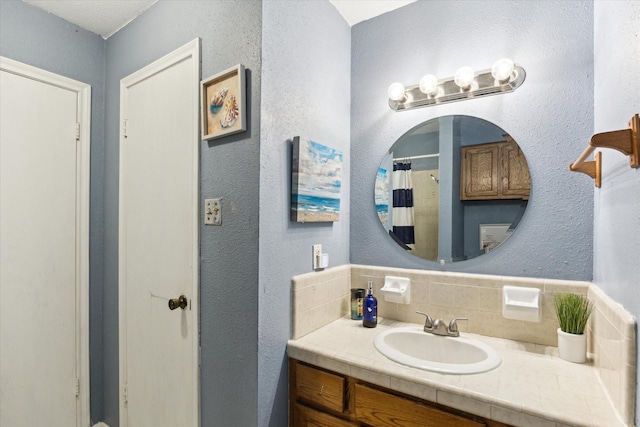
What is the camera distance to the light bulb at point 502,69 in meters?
1.38

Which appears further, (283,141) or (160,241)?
(160,241)

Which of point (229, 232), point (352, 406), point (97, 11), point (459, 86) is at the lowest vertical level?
point (352, 406)

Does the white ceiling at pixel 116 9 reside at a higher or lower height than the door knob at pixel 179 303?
higher

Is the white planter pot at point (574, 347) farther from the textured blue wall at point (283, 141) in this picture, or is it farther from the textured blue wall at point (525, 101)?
the textured blue wall at point (283, 141)

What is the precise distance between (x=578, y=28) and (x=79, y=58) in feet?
8.36

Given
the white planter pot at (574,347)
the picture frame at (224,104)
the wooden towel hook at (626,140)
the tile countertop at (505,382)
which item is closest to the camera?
the wooden towel hook at (626,140)

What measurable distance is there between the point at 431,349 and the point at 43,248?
2.05 metres

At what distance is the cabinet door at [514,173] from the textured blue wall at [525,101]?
0.03 metres

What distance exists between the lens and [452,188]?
157 cm

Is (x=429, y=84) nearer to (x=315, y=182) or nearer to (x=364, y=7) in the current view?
(x=364, y=7)

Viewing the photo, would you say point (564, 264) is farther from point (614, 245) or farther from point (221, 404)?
point (221, 404)

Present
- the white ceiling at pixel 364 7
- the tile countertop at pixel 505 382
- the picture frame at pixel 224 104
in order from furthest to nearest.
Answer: the white ceiling at pixel 364 7 < the picture frame at pixel 224 104 < the tile countertop at pixel 505 382

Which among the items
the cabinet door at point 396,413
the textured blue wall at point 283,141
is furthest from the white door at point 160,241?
the cabinet door at point 396,413

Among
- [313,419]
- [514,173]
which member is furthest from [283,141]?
[313,419]
